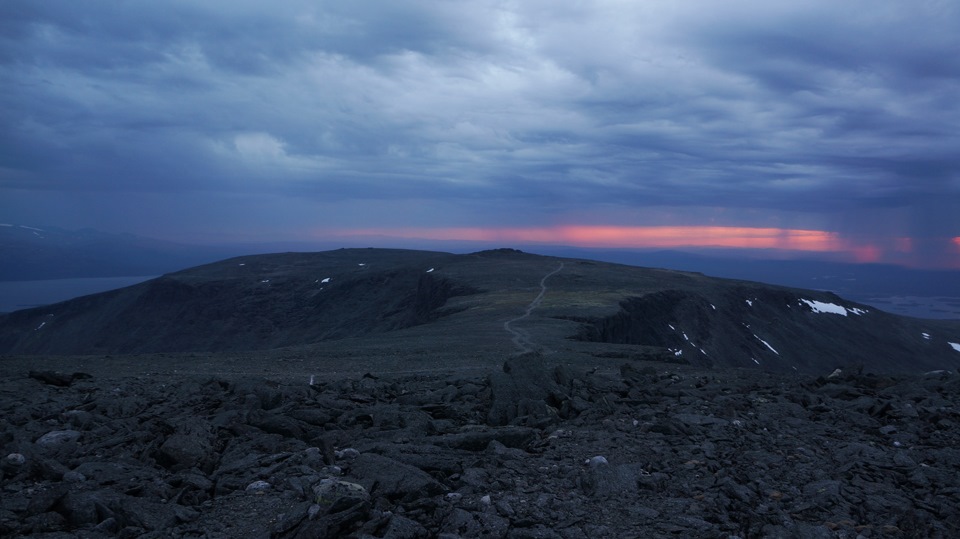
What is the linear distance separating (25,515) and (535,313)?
98.3ft

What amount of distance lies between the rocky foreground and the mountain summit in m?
12.6

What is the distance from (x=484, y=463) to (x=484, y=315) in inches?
1104

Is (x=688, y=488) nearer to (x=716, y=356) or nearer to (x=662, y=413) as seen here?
(x=662, y=413)

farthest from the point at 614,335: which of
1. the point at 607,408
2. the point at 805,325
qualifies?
the point at 805,325

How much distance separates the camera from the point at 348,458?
344 inches

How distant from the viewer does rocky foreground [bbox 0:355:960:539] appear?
7039 millimetres

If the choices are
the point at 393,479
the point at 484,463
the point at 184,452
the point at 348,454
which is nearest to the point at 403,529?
Answer: the point at 393,479

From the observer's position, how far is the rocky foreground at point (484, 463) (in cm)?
704

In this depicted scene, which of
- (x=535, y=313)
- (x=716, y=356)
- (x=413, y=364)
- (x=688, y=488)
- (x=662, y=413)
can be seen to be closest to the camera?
(x=688, y=488)

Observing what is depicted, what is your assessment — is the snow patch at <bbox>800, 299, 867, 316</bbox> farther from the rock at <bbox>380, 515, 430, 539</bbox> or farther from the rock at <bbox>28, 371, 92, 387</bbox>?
the rock at <bbox>380, 515, 430, 539</bbox>

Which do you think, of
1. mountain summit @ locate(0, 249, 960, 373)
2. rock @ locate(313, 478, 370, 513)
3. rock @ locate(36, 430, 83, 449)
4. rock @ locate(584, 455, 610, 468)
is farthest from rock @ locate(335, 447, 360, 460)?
mountain summit @ locate(0, 249, 960, 373)

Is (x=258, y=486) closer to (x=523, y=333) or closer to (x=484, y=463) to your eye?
(x=484, y=463)

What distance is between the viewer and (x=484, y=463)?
847cm

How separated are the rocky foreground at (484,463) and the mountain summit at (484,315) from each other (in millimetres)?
12603
